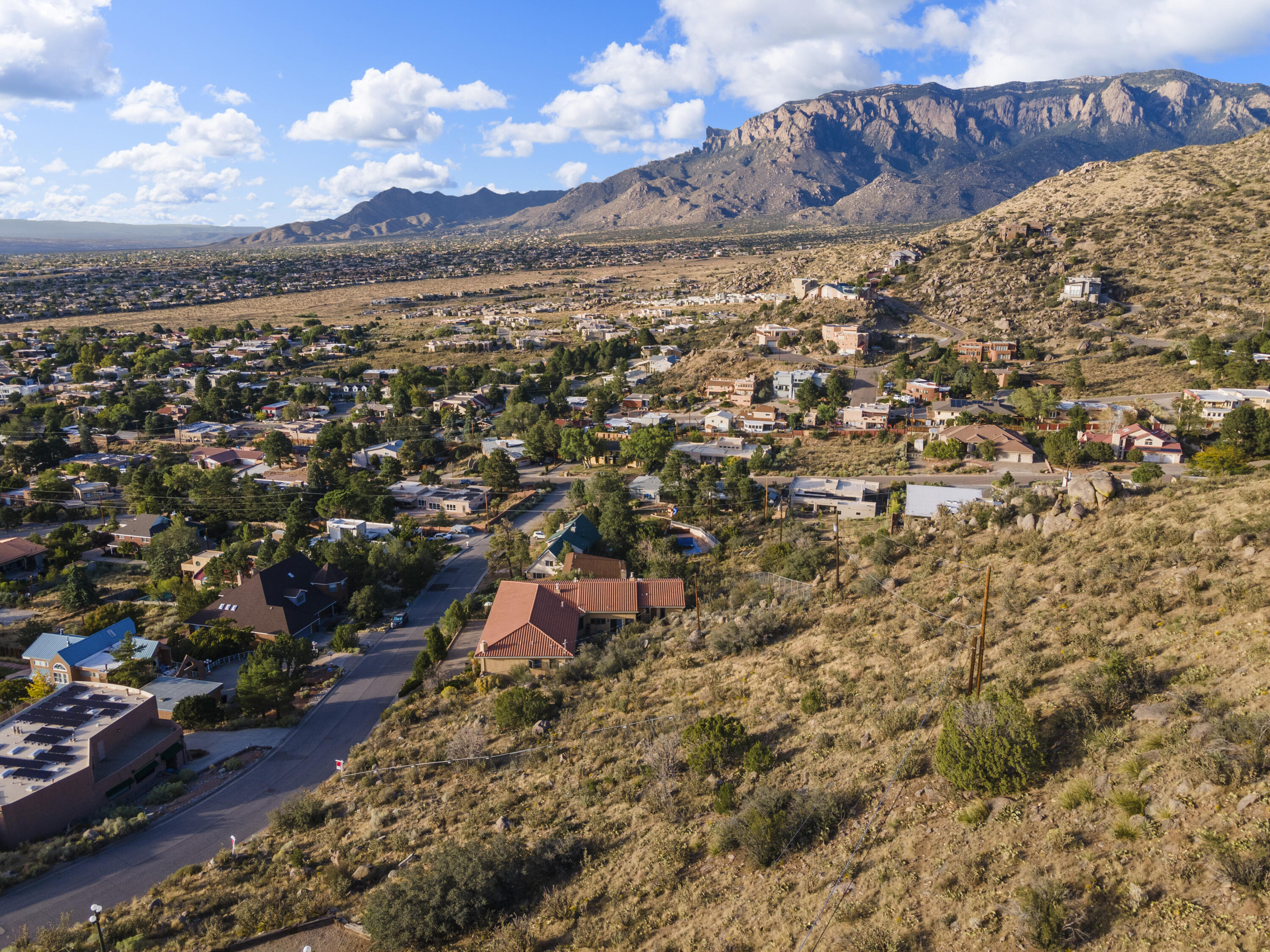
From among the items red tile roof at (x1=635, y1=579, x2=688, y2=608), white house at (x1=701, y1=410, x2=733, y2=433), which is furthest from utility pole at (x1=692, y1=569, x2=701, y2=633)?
white house at (x1=701, y1=410, x2=733, y2=433)

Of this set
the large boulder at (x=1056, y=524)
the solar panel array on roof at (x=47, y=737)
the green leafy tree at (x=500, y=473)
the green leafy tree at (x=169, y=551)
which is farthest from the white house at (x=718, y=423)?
the solar panel array on roof at (x=47, y=737)

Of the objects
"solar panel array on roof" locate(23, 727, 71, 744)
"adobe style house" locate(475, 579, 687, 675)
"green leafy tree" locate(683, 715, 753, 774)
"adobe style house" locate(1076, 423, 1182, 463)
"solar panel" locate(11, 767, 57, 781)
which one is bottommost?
"solar panel" locate(11, 767, 57, 781)

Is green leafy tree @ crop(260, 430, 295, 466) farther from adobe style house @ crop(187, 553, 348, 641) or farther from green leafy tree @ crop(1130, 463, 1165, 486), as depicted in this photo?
green leafy tree @ crop(1130, 463, 1165, 486)

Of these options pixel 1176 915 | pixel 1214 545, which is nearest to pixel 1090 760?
pixel 1176 915

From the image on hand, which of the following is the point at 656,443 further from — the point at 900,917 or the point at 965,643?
the point at 900,917

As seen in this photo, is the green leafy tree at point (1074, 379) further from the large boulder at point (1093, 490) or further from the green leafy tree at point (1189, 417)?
the large boulder at point (1093, 490)

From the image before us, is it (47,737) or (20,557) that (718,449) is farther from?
(20,557)
